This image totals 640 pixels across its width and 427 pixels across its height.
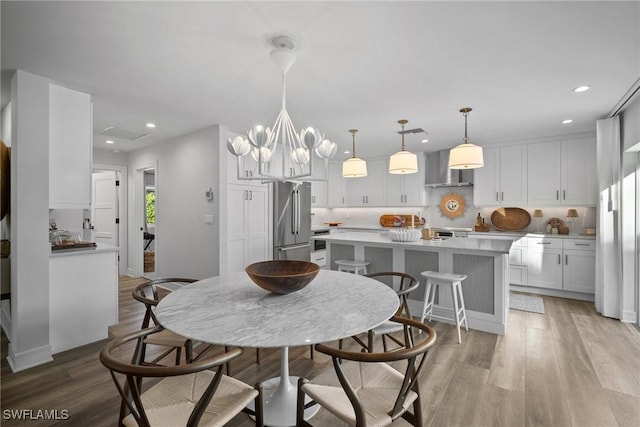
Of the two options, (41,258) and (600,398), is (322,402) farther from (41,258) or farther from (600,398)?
(41,258)

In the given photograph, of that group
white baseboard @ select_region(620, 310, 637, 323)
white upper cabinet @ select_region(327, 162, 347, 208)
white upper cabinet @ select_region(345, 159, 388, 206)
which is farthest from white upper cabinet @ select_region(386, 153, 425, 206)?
white baseboard @ select_region(620, 310, 637, 323)

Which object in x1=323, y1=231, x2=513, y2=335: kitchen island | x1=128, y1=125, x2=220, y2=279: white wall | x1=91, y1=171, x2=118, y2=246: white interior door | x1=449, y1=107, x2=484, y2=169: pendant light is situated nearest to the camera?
x1=449, y1=107, x2=484, y2=169: pendant light

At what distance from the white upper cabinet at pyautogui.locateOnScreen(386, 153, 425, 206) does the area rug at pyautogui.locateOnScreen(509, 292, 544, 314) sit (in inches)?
91.0

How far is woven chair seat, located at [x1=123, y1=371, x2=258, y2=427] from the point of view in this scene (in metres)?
1.21

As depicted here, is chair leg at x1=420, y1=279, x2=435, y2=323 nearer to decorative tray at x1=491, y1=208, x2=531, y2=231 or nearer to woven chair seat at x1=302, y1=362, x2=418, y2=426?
woven chair seat at x1=302, y1=362, x2=418, y2=426

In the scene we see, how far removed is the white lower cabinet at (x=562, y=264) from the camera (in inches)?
169

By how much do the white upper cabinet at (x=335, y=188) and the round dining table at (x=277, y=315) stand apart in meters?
4.69

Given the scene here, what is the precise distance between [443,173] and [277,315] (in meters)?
5.05

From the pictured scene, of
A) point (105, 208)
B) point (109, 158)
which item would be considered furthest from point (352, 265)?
point (105, 208)

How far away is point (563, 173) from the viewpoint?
4.66 meters

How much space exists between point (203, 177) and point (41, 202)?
1.96 m

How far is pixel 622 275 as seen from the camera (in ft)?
11.5

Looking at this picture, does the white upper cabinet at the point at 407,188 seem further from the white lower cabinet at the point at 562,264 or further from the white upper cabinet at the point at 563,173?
the white lower cabinet at the point at 562,264

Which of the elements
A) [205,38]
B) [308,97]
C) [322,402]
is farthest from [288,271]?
[308,97]
